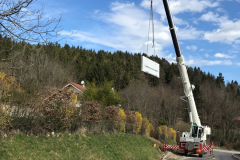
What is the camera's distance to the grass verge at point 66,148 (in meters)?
9.16

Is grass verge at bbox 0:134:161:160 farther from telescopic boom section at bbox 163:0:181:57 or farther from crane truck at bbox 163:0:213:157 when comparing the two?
telescopic boom section at bbox 163:0:181:57

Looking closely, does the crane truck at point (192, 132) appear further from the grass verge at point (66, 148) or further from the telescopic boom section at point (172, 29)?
the grass verge at point (66, 148)

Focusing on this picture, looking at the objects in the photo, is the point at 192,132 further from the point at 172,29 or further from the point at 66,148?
the point at 66,148

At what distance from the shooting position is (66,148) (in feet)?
37.5

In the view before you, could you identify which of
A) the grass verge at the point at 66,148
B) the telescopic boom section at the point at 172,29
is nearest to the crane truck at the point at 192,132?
the telescopic boom section at the point at 172,29

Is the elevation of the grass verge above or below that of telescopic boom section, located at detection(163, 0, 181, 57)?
below

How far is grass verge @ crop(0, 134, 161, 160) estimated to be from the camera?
916 centimetres

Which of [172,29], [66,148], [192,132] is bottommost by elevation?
[66,148]

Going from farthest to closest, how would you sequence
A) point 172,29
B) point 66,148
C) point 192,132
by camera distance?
point 192,132 → point 172,29 → point 66,148

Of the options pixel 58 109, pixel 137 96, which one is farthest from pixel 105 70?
pixel 58 109

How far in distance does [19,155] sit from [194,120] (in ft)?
53.8

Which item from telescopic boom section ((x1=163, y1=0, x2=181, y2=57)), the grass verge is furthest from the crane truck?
the grass verge

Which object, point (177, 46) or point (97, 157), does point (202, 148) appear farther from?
point (97, 157)

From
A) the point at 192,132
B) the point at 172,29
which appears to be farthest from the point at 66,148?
the point at 192,132
